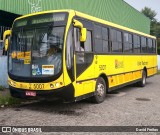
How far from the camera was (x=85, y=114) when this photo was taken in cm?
791

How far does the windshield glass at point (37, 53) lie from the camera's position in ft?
25.6

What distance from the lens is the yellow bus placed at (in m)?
7.76

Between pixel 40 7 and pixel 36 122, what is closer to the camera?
pixel 36 122

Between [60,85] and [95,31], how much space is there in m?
2.78

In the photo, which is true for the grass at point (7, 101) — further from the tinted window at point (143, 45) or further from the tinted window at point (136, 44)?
the tinted window at point (143, 45)

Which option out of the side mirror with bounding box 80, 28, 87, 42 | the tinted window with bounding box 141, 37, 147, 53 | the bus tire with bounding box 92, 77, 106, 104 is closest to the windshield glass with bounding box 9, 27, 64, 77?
the side mirror with bounding box 80, 28, 87, 42

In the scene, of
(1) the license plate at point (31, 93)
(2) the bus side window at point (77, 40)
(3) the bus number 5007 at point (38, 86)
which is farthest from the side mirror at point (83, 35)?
(1) the license plate at point (31, 93)

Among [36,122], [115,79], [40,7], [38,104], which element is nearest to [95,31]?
[115,79]

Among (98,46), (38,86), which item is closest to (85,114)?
(38,86)

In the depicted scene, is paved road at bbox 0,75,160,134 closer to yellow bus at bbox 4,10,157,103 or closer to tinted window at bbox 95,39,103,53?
yellow bus at bbox 4,10,157,103

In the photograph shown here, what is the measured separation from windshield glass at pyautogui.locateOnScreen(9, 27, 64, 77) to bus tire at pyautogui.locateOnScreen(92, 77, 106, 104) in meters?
2.17

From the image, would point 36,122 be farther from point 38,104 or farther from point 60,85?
point 38,104

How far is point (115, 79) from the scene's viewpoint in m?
11.0

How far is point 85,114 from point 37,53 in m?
2.21
